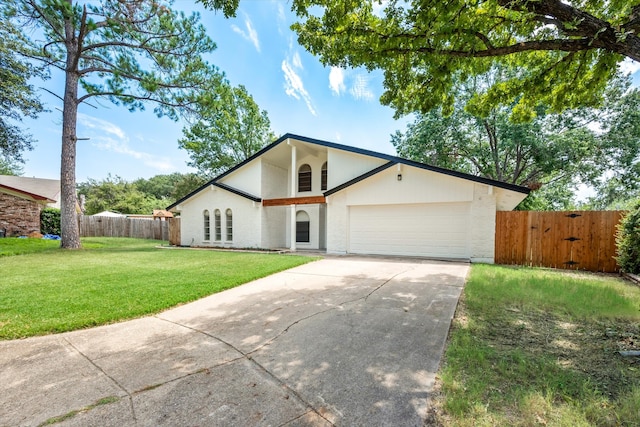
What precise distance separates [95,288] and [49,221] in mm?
21244

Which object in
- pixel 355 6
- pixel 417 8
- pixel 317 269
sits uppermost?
pixel 355 6

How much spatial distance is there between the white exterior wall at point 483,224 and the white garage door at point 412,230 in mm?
248

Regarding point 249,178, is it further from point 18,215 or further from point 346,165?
point 18,215

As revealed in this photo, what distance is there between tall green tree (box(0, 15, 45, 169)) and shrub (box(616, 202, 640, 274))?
2439cm

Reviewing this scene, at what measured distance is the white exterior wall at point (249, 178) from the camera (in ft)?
47.1

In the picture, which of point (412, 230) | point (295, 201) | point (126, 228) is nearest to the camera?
point (412, 230)

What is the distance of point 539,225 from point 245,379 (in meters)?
10.1

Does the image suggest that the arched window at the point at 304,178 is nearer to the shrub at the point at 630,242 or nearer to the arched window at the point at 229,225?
the arched window at the point at 229,225

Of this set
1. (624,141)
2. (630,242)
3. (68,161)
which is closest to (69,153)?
(68,161)

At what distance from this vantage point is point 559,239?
8297 mm

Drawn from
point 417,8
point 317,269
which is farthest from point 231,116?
point 417,8

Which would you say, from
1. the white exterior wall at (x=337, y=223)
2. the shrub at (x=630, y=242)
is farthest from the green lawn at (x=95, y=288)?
the shrub at (x=630, y=242)

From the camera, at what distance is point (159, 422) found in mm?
1851

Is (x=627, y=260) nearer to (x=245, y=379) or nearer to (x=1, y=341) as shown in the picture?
(x=245, y=379)
